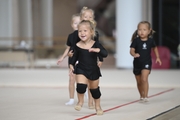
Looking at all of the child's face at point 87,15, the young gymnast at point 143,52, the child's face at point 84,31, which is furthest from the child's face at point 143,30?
the child's face at point 84,31

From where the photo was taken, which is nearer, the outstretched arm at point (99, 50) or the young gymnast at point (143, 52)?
the outstretched arm at point (99, 50)

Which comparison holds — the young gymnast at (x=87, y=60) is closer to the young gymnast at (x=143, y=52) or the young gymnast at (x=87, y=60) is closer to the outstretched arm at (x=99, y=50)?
the outstretched arm at (x=99, y=50)

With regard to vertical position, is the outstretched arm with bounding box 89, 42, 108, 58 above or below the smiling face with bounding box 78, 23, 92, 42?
below

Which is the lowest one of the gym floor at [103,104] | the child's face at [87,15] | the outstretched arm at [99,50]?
the gym floor at [103,104]

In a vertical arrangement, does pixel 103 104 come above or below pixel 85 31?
below

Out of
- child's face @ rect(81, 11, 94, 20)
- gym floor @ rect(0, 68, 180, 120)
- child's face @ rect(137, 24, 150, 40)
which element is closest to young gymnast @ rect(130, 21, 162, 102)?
child's face @ rect(137, 24, 150, 40)

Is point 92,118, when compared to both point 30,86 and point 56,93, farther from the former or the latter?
point 30,86

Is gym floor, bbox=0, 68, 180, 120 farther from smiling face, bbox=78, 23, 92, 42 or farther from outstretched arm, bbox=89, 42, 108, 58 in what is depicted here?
smiling face, bbox=78, 23, 92, 42

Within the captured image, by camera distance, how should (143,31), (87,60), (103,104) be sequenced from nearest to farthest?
1. (87,60)
2. (103,104)
3. (143,31)

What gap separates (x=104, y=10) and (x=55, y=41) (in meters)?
6.23

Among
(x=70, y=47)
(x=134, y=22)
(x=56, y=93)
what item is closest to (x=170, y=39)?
(x=134, y=22)

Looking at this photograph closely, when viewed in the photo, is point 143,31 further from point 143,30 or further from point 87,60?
point 87,60

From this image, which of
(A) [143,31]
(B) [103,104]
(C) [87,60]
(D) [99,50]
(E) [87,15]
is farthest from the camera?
(A) [143,31]

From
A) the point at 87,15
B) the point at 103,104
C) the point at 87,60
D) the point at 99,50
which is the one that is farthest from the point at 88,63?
the point at 103,104
